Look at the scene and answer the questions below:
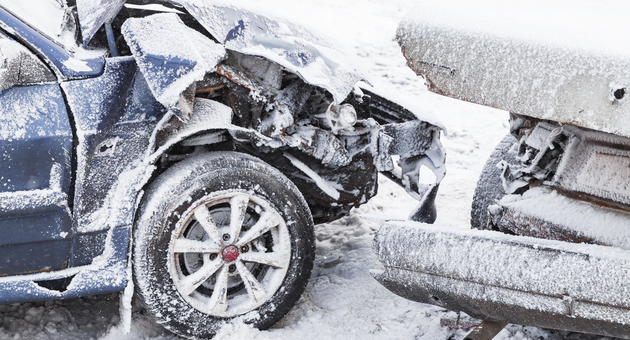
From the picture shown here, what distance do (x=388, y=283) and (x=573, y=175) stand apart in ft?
3.06

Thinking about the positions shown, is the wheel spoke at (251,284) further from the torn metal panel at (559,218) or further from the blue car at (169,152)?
the torn metal panel at (559,218)

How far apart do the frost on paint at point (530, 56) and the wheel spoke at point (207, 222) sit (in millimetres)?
1069

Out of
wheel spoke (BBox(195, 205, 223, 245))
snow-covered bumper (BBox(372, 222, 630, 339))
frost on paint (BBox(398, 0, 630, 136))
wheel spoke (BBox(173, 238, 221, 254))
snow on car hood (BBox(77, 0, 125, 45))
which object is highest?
frost on paint (BBox(398, 0, 630, 136))

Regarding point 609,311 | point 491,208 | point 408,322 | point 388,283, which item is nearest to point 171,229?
point 388,283

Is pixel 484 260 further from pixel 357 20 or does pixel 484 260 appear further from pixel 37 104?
pixel 357 20

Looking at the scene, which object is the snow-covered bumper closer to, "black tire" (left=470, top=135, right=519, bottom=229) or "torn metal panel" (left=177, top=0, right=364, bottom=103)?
"torn metal panel" (left=177, top=0, right=364, bottom=103)

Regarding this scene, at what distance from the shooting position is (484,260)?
6.73 feet

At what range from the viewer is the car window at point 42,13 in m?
2.27

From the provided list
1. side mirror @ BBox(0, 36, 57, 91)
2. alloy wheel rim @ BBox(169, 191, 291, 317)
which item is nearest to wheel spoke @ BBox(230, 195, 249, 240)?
alloy wheel rim @ BBox(169, 191, 291, 317)

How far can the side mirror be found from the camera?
2.04 m

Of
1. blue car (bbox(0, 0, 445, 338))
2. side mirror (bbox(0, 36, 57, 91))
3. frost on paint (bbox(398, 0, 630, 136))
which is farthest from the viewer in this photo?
blue car (bbox(0, 0, 445, 338))

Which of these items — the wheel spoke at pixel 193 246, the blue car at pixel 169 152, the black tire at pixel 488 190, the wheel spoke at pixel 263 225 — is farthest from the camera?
the black tire at pixel 488 190

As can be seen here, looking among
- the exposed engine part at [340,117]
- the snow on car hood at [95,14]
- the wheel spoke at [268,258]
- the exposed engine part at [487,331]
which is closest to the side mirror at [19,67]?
the snow on car hood at [95,14]

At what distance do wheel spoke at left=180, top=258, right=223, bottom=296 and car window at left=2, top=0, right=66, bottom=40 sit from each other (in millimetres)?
1147
